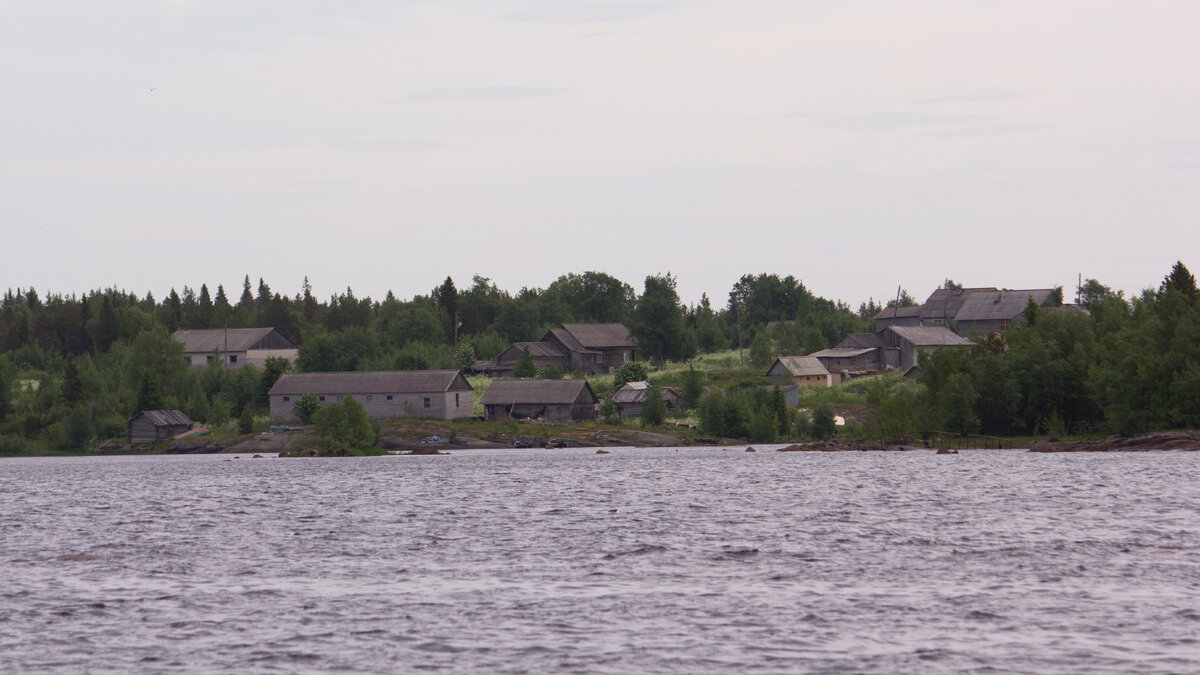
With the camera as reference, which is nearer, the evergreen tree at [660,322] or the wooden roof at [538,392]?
the wooden roof at [538,392]

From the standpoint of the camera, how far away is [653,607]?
2478cm

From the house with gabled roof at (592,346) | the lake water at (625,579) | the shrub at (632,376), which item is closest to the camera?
the lake water at (625,579)

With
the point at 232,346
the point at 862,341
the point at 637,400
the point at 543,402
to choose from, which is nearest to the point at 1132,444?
the point at 637,400

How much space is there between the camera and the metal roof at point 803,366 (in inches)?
5246

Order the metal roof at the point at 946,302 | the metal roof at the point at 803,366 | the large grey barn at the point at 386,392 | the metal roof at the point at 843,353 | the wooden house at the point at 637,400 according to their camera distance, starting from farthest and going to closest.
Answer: the metal roof at the point at 946,302, the metal roof at the point at 843,353, the metal roof at the point at 803,366, the wooden house at the point at 637,400, the large grey barn at the point at 386,392

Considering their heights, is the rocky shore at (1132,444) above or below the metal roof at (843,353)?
below

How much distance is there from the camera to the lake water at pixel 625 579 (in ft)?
67.3

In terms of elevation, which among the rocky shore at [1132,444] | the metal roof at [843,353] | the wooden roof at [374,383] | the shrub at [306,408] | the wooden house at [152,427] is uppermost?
the metal roof at [843,353]

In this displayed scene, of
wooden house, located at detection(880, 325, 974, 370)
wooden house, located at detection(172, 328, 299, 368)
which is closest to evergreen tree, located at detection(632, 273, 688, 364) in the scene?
wooden house, located at detection(880, 325, 974, 370)

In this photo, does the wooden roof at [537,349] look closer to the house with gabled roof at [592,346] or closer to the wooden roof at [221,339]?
the house with gabled roof at [592,346]

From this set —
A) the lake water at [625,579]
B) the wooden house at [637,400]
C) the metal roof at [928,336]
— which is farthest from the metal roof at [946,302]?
the lake water at [625,579]

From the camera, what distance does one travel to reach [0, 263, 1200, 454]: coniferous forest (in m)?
85.2

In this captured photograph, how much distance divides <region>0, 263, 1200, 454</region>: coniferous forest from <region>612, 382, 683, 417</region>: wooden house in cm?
621

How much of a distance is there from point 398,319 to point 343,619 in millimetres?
151596
